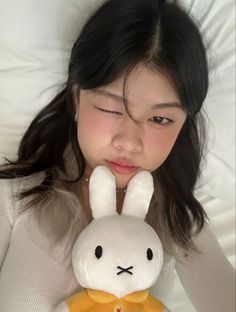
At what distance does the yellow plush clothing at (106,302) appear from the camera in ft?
2.68

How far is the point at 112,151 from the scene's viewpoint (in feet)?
2.99

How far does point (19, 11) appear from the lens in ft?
3.49

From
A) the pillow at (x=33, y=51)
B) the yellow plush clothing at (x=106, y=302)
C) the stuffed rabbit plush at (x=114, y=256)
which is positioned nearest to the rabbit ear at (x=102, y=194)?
the stuffed rabbit plush at (x=114, y=256)

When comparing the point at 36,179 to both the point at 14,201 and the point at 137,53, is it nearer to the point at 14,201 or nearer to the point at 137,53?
the point at 14,201

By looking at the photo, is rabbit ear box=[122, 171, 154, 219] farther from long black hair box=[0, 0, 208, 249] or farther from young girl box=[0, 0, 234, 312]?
long black hair box=[0, 0, 208, 249]

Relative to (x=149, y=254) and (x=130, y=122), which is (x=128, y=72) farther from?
(x=149, y=254)

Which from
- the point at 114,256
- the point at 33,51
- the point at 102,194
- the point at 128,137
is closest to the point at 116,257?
the point at 114,256

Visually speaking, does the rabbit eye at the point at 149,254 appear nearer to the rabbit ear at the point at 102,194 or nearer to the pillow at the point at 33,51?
the rabbit ear at the point at 102,194

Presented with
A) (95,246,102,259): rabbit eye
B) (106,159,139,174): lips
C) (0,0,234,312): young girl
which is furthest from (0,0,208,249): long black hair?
(95,246,102,259): rabbit eye

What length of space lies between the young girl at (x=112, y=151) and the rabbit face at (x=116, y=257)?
0.43ft

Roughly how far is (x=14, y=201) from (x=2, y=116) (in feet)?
0.73

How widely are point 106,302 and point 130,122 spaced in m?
0.30

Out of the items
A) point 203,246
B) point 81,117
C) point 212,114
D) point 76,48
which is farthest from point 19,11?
point 203,246

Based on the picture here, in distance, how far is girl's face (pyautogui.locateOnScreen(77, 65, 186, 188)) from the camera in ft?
2.89
